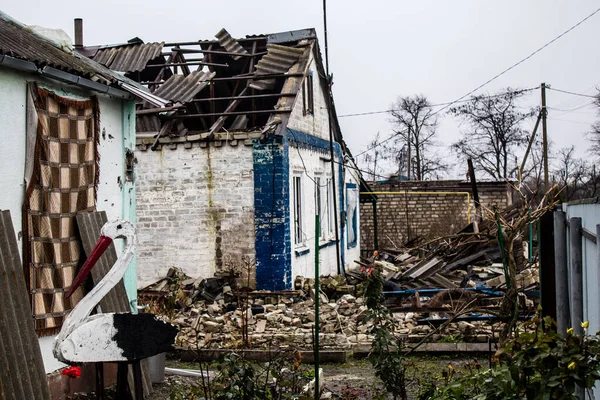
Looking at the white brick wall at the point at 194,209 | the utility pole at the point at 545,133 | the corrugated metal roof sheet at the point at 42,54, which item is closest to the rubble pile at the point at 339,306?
the white brick wall at the point at 194,209

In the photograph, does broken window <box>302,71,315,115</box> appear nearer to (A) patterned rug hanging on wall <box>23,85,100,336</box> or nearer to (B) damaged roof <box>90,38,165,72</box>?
(B) damaged roof <box>90,38,165,72</box>

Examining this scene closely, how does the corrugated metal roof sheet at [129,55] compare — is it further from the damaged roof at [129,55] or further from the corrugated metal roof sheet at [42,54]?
the corrugated metal roof sheet at [42,54]

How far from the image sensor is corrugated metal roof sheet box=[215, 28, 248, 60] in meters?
17.1

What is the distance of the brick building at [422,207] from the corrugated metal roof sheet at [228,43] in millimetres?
11392

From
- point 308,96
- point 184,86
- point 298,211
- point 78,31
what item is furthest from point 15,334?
point 78,31

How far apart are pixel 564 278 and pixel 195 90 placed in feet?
36.9

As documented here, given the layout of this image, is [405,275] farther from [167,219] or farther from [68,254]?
[68,254]

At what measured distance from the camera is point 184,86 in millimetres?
15875

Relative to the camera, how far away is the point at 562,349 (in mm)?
3428

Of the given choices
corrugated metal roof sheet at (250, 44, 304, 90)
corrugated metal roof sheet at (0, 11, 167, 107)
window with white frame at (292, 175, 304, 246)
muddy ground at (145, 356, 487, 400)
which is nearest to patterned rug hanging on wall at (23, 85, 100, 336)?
corrugated metal roof sheet at (0, 11, 167, 107)

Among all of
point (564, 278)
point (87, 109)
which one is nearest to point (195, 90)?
point (87, 109)

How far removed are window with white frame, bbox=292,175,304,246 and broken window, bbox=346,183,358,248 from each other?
4777 millimetres

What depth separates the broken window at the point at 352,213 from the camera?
68.6 ft

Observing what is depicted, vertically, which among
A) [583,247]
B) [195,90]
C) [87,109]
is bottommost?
[583,247]
